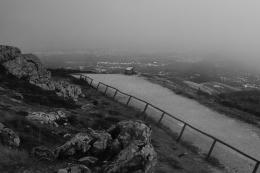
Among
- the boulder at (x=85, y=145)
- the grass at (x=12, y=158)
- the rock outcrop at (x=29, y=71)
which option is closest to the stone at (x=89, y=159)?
the boulder at (x=85, y=145)

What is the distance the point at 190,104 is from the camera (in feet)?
99.2

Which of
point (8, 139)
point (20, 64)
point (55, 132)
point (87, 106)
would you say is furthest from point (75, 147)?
point (20, 64)

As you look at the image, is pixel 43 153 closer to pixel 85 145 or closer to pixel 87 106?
pixel 85 145

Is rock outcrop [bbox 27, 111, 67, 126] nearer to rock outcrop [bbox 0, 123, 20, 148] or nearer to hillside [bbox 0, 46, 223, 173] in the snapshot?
hillside [bbox 0, 46, 223, 173]

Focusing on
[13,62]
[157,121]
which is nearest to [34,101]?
[13,62]

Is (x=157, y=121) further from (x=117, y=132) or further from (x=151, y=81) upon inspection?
(x=151, y=81)

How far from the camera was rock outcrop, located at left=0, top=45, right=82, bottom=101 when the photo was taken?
2914cm

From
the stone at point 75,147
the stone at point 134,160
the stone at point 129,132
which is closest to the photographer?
the stone at point 134,160

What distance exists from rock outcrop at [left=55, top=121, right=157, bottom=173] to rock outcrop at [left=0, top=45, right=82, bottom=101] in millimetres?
19028

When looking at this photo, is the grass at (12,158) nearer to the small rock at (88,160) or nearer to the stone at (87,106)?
the small rock at (88,160)

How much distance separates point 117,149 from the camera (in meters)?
10.5

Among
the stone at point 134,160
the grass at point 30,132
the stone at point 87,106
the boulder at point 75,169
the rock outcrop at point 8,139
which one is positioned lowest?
the stone at point 87,106

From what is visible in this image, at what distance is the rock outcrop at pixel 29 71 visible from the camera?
29.1m

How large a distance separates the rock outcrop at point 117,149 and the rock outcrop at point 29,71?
19.0 m
